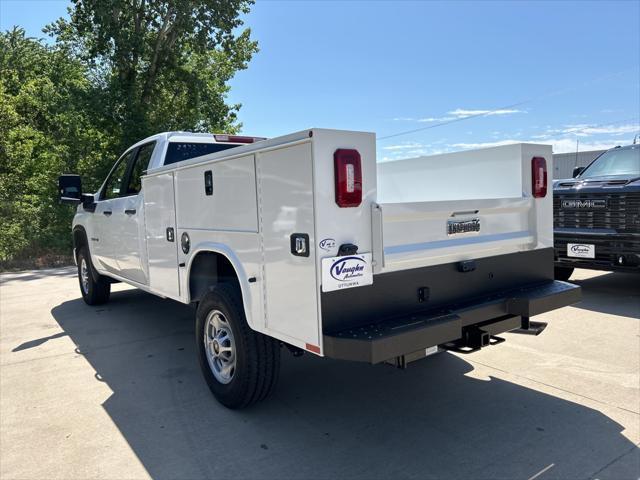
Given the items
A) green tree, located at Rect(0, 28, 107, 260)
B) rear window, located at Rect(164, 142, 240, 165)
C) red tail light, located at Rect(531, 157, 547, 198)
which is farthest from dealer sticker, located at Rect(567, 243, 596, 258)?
green tree, located at Rect(0, 28, 107, 260)

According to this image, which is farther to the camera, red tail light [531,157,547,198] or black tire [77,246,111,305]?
black tire [77,246,111,305]

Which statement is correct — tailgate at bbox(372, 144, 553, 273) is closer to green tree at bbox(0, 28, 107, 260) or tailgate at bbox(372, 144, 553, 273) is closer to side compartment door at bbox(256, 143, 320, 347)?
side compartment door at bbox(256, 143, 320, 347)

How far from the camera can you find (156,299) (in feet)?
25.6

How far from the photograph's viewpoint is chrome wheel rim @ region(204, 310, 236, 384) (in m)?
3.59

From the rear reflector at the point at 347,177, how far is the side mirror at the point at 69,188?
488 cm

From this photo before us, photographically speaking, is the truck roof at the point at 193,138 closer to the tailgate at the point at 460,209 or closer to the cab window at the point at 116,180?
the cab window at the point at 116,180

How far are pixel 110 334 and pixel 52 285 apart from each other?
505 centimetres

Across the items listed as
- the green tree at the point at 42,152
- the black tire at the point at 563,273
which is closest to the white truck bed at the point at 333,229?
the black tire at the point at 563,273

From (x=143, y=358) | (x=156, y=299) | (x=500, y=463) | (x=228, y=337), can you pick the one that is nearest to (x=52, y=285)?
(x=156, y=299)

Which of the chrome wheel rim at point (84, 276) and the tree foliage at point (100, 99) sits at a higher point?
the tree foliage at point (100, 99)

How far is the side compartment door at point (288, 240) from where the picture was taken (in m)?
2.64

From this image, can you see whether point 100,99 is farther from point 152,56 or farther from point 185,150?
point 185,150

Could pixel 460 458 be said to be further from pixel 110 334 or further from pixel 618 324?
pixel 110 334

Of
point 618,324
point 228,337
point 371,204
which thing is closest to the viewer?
point 371,204
